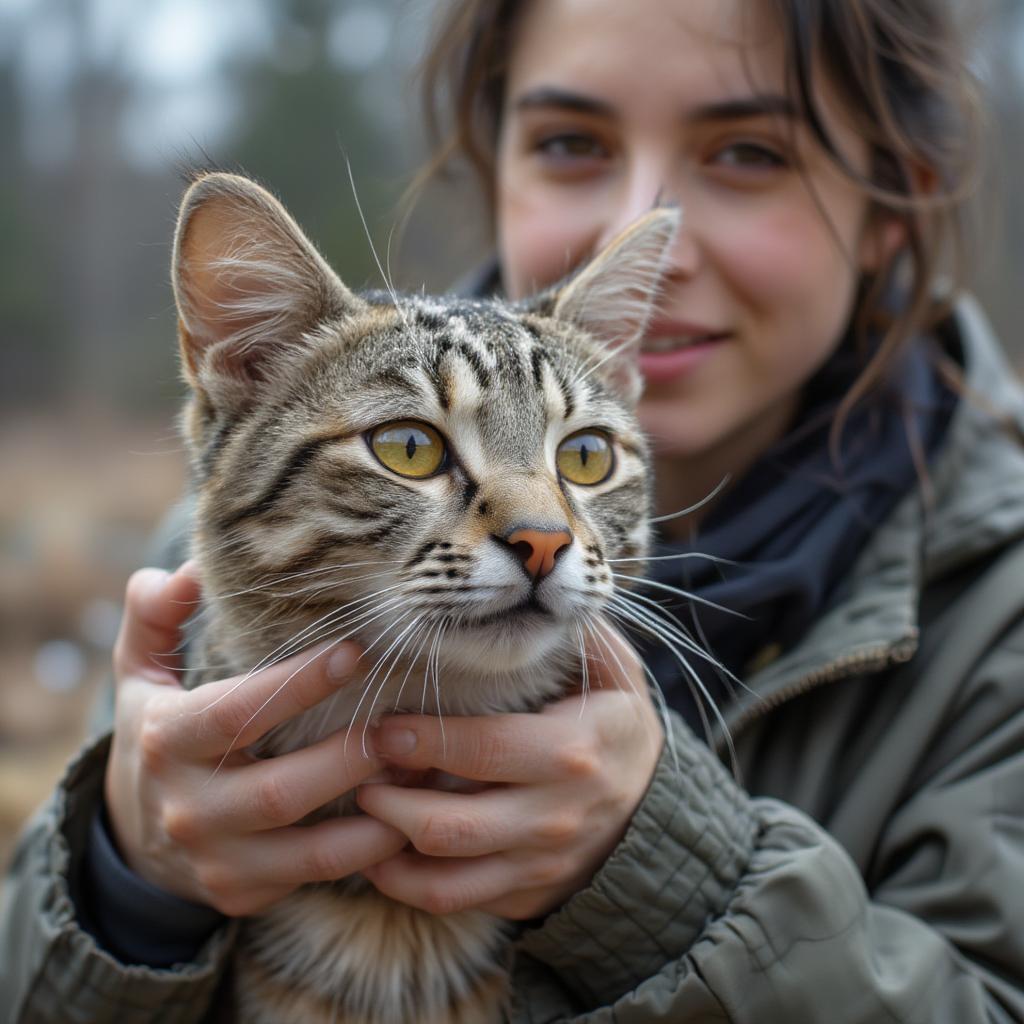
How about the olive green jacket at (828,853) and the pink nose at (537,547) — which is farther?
the olive green jacket at (828,853)

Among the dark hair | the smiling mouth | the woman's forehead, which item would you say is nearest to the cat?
the smiling mouth

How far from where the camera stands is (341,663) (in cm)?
160

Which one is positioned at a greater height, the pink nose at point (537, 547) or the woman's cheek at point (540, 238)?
the woman's cheek at point (540, 238)

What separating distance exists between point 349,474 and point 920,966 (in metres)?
1.31

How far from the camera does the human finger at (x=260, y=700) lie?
1601 mm

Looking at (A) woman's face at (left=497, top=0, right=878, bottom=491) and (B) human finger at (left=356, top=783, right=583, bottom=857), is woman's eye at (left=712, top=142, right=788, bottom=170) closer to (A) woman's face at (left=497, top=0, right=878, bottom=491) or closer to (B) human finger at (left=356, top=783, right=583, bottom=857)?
(A) woman's face at (left=497, top=0, right=878, bottom=491)

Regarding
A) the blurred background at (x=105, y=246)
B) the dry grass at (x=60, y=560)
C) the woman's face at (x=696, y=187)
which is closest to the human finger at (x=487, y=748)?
the dry grass at (x=60, y=560)

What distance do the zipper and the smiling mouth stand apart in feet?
2.79

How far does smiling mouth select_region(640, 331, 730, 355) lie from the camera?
248cm

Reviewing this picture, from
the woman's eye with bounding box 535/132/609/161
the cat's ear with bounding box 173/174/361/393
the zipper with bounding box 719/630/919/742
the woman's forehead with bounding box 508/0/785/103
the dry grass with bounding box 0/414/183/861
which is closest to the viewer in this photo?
the cat's ear with bounding box 173/174/361/393

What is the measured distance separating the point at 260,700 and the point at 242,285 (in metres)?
0.79

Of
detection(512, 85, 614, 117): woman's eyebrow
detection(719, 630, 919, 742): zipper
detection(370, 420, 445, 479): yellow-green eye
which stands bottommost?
detection(719, 630, 919, 742): zipper

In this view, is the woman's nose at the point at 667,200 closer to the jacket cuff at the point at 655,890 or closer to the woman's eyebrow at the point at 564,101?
the woman's eyebrow at the point at 564,101

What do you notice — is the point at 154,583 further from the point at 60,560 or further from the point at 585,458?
the point at 60,560
